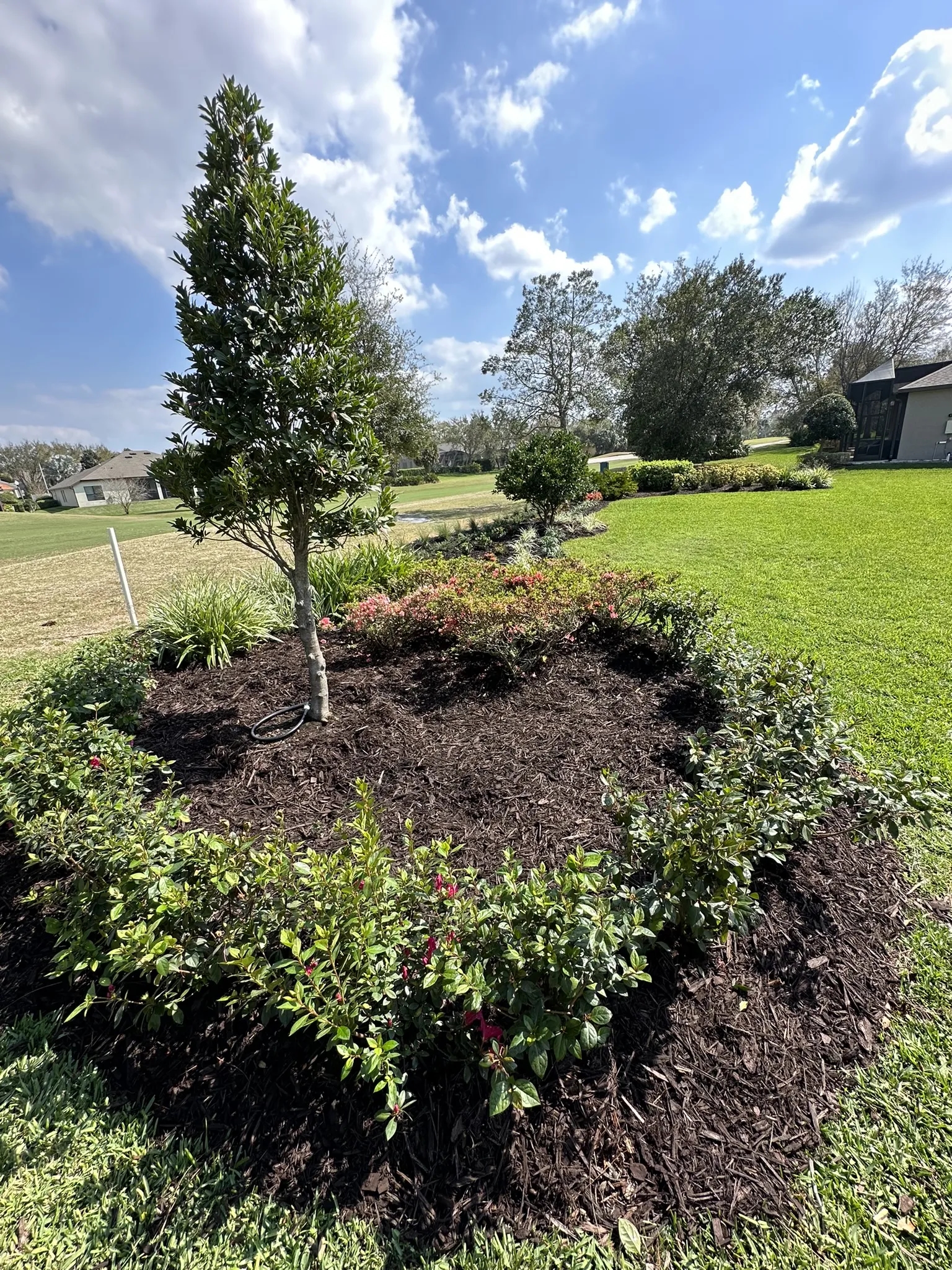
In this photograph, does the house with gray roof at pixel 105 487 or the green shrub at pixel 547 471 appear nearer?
the green shrub at pixel 547 471

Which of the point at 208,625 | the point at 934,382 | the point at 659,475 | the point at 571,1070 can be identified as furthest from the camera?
the point at 934,382

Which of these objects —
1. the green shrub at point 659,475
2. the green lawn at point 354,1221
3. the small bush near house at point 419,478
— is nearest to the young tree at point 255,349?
the green lawn at point 354,1221

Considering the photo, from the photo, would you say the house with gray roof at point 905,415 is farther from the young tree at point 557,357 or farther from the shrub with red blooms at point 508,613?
the shrub with red blooms at point 508,613

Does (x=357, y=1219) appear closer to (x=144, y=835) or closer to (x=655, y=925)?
(x=655, y=925)

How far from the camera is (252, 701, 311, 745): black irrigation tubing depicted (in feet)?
11.0

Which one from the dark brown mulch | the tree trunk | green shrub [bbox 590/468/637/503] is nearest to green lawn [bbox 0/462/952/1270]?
the dark brown mulch

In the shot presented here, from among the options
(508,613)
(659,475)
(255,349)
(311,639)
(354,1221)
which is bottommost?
(354,1221)

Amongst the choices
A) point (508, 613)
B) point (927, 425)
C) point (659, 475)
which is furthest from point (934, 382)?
point (508, 613)

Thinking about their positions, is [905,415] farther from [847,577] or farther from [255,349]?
[255,349]

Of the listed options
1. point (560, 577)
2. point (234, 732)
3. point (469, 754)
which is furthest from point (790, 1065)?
point (560, 577)

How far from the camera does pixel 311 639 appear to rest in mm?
3363

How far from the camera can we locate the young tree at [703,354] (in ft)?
70.5

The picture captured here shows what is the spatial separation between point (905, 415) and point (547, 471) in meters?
20.9

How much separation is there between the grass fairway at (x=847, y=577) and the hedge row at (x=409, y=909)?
1742mm
